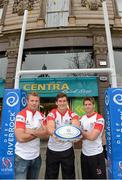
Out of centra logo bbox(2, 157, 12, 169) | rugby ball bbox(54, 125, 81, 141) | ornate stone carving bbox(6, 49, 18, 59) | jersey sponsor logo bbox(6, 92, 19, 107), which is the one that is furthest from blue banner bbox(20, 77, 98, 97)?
rugby ball bbox(54, 125, 81, 141)

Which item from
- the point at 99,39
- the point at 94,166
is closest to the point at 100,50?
the point at 99,39

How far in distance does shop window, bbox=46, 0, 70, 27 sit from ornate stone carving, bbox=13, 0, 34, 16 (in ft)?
3.32

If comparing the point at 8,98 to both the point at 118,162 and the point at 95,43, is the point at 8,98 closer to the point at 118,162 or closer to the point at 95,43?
→ the point at 118,162

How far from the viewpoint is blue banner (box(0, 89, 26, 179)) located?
5.49 meters

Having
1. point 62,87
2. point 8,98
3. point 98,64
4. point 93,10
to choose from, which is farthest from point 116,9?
point 8,98

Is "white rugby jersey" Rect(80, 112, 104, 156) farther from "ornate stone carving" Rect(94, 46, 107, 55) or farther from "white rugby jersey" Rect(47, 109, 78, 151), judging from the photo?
"ornate stone carving" Rect(94, 46, 107, 55)

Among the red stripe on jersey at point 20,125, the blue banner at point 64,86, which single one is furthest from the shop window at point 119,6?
the red stripe on jersey at point 20,125

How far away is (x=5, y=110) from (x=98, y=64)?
23.6ft

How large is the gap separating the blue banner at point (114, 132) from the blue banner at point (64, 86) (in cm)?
643

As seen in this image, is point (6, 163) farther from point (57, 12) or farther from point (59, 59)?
point (57, 12)

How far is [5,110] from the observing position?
5.63m

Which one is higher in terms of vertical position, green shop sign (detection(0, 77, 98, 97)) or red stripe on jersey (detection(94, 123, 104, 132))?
green shop sign (detection(0, 77, 98, 97))

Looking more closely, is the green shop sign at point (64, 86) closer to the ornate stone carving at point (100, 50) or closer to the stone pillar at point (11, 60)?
the stone pillar at point (11, 60)

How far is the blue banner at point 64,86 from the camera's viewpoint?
456 inches
